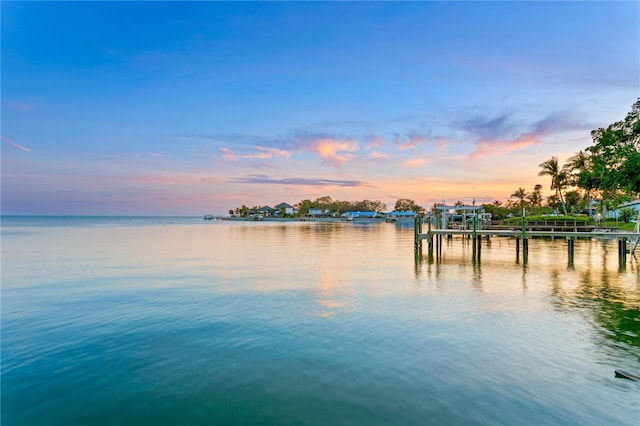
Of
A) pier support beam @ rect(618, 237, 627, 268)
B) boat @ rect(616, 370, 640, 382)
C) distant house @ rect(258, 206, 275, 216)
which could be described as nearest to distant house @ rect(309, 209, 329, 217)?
distant house @ rect(258, 206, 275, 216)

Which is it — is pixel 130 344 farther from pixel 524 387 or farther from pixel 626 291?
pixel 626 291

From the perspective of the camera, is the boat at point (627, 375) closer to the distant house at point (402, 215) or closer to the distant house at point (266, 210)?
the distant house at point (402, 215)

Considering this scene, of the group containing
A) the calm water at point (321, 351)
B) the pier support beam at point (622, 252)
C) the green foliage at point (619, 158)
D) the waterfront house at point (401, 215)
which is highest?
the green foliage at point (619, 158)

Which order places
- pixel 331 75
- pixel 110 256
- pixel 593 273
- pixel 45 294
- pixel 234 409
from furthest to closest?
pixel 331 75, pixel 110 256, pixel 593 273, pixel 45 294, pixel 234 409

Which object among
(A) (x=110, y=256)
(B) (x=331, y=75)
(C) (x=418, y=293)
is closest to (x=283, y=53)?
(B) (x=331, y=75)

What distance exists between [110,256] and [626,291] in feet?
115

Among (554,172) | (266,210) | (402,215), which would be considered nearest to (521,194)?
(554,172)

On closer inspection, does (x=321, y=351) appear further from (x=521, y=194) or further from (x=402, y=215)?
(x=402, y=215)

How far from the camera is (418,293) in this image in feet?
57.5

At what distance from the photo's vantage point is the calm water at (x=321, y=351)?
7.22m

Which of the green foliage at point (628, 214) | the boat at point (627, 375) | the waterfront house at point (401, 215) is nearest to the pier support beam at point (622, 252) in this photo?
the boat at point (627, 375)

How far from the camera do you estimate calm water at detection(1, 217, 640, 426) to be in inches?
284

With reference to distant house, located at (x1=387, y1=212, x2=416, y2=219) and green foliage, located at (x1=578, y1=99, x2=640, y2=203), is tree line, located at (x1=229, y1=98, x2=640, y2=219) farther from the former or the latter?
distant house, located at (x1=387, y1=212, x2=416, y2=219)

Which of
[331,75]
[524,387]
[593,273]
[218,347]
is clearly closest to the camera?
[524,387]
